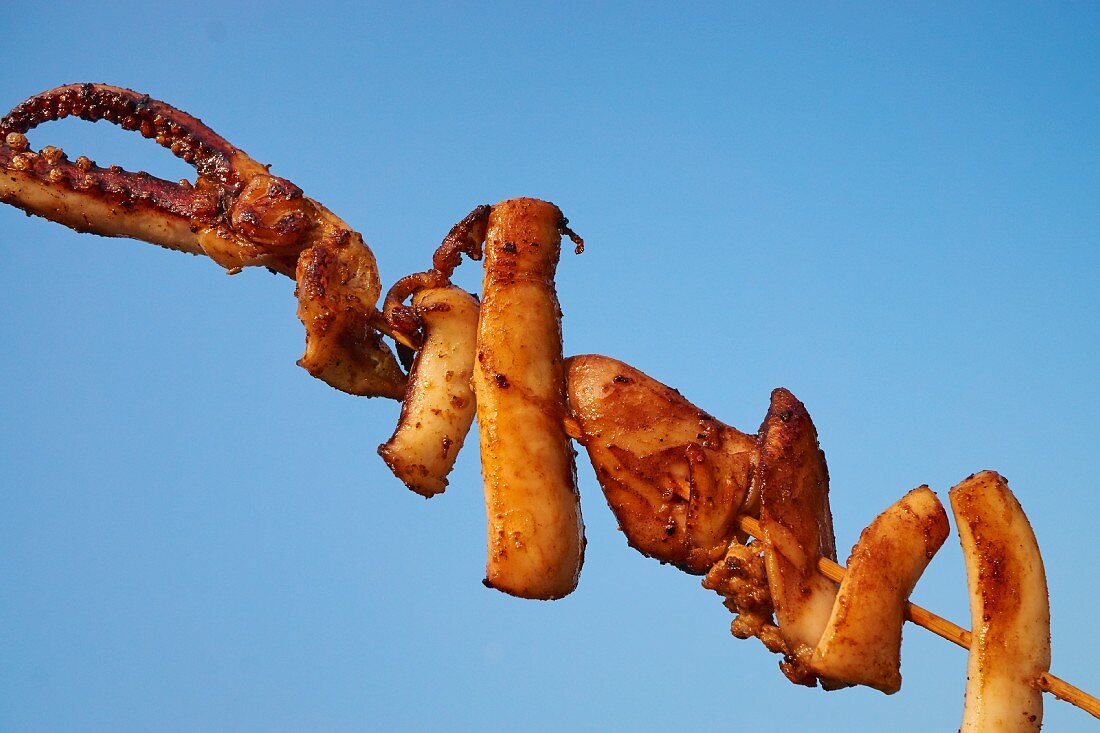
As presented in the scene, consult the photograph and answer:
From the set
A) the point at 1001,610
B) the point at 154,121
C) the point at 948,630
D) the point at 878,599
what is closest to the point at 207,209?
the point at 154,121

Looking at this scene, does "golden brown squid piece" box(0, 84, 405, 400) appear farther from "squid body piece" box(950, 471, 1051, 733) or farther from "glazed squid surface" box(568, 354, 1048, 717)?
"squid body piece" box(950, 471, 1051, 733)

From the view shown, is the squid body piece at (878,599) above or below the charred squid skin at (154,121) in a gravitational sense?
below

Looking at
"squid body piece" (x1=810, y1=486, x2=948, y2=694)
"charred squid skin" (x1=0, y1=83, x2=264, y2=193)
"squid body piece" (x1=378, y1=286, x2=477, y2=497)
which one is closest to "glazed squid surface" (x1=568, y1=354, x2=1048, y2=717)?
"squid body piece" (x1=810, y1=486, x2=948, y2=694)

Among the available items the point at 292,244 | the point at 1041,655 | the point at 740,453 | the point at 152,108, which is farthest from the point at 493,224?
the point at 1041,655

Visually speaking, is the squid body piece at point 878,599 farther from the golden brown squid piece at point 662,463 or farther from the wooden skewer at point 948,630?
the golden brown squid piece at point 662,463

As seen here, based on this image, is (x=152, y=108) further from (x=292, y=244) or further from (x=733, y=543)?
(x=733, y=543)

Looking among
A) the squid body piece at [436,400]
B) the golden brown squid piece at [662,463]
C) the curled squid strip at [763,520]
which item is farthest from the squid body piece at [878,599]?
the squid body piece at [436,400]

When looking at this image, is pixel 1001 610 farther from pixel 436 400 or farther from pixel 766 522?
pixel 436 400
